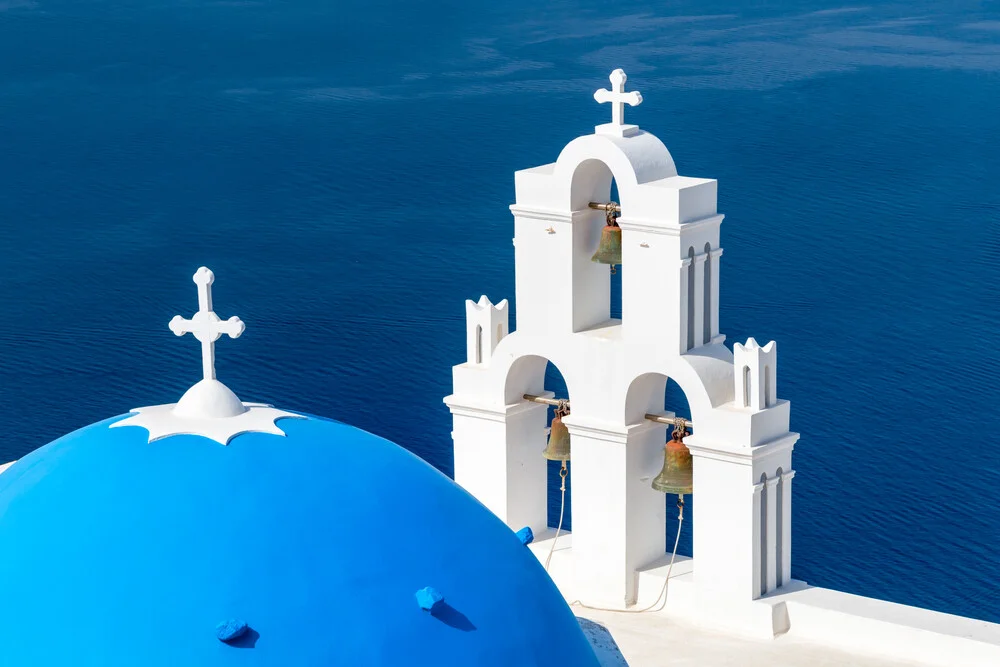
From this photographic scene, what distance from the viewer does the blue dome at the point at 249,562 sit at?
943cm

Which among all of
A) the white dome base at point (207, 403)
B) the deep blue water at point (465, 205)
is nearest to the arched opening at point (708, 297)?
the white dome base at point (207, 403)

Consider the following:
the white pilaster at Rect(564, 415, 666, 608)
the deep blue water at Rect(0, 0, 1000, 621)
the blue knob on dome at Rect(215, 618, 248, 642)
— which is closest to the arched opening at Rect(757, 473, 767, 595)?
the white pilaster at Rect(564, 415, 666, 608)

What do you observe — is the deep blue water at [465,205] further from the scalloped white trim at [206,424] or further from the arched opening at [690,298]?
the scalloped white trim at [206,424]

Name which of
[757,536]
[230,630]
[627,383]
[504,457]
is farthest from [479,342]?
[230,630]

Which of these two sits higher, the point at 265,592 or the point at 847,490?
the point at 847,490

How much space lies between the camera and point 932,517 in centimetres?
2919

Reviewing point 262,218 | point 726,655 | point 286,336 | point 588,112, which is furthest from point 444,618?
point 588,112

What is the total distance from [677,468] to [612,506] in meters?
0.76

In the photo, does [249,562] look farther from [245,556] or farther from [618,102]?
[618,102]

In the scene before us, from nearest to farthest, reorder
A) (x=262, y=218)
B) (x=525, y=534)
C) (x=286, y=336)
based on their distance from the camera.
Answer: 1. (x=525, y=534)
2. (x=286, y=336)
3. (x=262, y=218)

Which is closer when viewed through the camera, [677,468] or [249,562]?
[249,562]

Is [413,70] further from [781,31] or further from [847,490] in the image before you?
[847,490]

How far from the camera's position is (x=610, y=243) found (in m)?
15.8

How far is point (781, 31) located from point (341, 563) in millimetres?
62189
